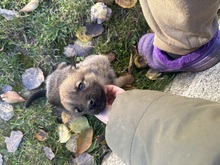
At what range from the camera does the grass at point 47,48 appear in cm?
268

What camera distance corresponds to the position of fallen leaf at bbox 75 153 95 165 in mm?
2705

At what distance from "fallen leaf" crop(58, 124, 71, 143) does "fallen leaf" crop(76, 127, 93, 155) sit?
10cm

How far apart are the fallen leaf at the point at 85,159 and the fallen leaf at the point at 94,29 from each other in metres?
0.96

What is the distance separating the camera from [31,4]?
9.09ft

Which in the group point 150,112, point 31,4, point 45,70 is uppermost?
point 150,112

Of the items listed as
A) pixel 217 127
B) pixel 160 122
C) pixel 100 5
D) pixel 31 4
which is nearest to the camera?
pixel 217 127

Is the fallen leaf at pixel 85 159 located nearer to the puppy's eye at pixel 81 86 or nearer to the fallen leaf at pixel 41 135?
the fallen leaf at pixel 41 135

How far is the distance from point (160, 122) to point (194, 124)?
16cm

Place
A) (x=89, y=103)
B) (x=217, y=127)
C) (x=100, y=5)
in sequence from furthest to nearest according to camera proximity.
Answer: (x=100, y=5) → (x=89, y=103) → (x=217, y=127)

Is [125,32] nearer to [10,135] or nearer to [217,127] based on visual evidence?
[10,135]

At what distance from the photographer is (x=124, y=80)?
262cm

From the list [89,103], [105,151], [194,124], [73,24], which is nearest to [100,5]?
[73,24]

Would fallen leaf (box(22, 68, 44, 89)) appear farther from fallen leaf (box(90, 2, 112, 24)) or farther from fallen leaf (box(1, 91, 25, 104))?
fallen leaf (box(90, 2, 112, 24))

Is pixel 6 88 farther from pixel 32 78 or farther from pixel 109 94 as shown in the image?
pixel 109 94
